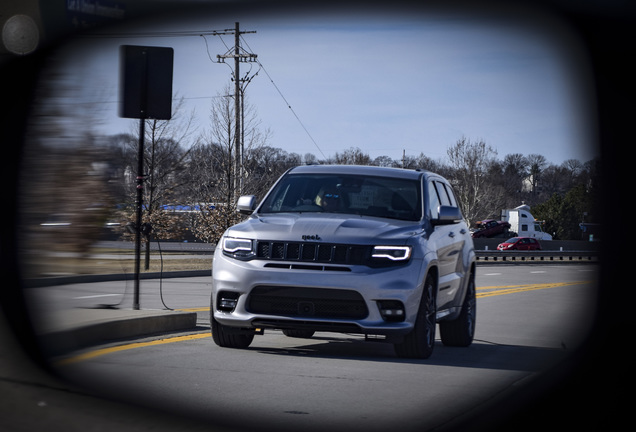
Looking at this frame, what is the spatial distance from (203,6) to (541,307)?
9.87 m

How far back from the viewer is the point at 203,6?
949 centimetres

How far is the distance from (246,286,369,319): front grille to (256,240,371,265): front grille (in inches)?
10.3

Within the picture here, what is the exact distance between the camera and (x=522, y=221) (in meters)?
80.8

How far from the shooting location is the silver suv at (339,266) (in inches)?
291

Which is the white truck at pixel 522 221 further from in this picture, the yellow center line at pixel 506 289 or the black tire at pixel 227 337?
the black tire at pixel 227 337

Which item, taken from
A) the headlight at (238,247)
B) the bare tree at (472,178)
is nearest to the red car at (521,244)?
the bare tree at (472,178)

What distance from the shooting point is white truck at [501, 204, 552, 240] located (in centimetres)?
7906

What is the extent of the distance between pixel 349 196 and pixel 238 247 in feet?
4.47

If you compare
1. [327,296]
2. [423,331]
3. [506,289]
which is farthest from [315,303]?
[506,289]

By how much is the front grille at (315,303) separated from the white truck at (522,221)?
237ft

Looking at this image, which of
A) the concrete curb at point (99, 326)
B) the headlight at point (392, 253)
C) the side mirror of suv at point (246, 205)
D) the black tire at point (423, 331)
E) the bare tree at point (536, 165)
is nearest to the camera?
the concrete curb at point (99, 326)

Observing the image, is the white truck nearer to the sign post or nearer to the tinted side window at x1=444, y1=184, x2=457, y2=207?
the tinted side window at x1=444, y1=184, x2=457, y2=207

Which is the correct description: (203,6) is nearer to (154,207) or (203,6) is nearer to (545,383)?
(545,383)

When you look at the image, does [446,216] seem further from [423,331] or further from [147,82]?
[147,82]
